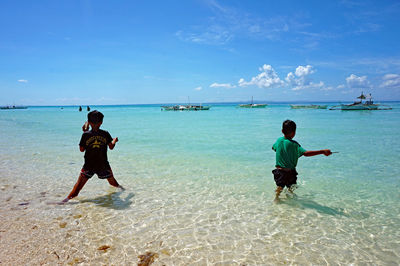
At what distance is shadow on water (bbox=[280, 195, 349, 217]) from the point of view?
512 centimetres

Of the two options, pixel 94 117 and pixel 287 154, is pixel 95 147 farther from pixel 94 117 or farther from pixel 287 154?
pixel 287 154

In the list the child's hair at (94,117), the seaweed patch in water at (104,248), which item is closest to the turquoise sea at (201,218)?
the seaweed patch in water at (104,248)

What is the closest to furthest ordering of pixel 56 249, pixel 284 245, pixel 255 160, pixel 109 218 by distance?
pixel 56 249 → pixel 284 245 → pixel 109 218 → pixel 255 160

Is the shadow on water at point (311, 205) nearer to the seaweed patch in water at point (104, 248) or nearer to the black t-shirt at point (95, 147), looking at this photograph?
the seaweed patch in water at point (104, 248)

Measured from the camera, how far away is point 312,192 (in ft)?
20.8

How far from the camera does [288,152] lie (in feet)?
15.8

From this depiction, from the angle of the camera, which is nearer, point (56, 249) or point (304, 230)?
point (56, 249)

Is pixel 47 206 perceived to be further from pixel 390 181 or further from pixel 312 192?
pixel 390 181

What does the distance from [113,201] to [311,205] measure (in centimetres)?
442

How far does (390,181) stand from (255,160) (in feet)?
14.7

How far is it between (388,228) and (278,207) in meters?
1.91

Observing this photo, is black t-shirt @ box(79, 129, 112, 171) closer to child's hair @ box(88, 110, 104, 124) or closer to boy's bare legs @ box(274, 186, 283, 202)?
child's hair @ box(88, 110, 104, 124)

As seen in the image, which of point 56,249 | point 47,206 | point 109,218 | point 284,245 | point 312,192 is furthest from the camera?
point 312,192

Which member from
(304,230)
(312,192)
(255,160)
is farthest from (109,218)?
(255,160)
